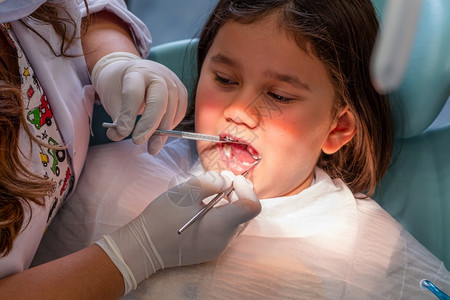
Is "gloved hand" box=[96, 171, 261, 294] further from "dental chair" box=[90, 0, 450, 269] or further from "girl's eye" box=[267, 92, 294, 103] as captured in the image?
"dental chair" box=[90, 0, 450, 269]

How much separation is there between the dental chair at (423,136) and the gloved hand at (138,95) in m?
0.24

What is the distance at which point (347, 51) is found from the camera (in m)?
1.27

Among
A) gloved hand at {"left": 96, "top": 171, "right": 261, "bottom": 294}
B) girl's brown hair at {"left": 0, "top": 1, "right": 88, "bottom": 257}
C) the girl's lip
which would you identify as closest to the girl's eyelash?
the girl's lip

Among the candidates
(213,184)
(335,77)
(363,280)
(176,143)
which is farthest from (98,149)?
(363,280)

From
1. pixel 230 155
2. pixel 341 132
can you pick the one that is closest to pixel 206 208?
pixel 230 155

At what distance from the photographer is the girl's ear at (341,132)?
134cm

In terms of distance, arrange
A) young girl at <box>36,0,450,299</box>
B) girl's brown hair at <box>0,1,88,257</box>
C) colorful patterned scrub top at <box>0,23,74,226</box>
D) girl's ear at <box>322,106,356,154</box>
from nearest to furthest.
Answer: girl's brown hair at <box>0,1,88,257</box>, colorful patterned scrub top at <box>0,23,74,226</box>, young girl at <box>36,0,450,299</box>, girl's ear at <box>322,106,356,154</box>

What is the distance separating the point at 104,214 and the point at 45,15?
1.59ft

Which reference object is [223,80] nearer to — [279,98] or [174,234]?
[279,98]

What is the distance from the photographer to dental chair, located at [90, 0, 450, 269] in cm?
136

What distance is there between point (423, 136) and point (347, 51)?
0.45 metres

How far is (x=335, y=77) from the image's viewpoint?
126cm

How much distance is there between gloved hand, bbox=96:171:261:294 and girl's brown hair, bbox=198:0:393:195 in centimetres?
39

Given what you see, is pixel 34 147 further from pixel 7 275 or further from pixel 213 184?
pixel 213 184
